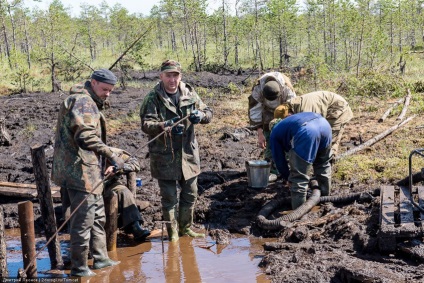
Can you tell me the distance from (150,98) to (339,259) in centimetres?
270

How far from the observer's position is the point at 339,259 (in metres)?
5.09

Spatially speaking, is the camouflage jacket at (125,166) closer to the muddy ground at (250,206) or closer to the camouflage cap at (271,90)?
the muddy ground at (250,206)

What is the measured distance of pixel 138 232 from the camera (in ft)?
21.0

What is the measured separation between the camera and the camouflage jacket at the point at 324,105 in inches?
288

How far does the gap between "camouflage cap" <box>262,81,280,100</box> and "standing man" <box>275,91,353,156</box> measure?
362mm

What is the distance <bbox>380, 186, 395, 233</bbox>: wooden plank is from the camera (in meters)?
5.15

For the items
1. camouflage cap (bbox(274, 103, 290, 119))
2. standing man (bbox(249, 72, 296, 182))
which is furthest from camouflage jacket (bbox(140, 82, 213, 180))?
standing man (bbox(249, 72, 296, 182))

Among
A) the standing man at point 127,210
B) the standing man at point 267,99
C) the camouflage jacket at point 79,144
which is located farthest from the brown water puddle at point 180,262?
the standing man at point 267,99

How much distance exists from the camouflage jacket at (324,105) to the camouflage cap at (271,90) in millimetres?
396

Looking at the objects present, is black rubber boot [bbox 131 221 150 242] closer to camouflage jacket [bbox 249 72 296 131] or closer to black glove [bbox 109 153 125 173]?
black glove [bbox 109 153 125 173]

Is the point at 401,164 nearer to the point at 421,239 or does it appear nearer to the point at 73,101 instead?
the point at 421,239

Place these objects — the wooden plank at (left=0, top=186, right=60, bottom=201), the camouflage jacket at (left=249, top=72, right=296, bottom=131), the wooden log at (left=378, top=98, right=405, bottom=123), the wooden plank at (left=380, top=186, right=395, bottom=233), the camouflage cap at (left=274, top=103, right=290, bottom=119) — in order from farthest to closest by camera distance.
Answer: the wooden log at (left=378, top=98, right=405, bottom=123)
the camouflage jacket at (left=249, top=72, right=296, bottom=131)
the wooden plank at (left=0, top=186, right=60, bottom=201)
the camouflage cap at (left=274, top=103, right=290, bottom=119)
the wooden plank at (left=380, top=186, right=395, bottom=233)

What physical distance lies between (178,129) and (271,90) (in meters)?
2.12

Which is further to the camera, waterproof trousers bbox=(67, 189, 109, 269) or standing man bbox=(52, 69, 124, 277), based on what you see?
waterproof trousers bbox=(67, 189, 109, 269)
